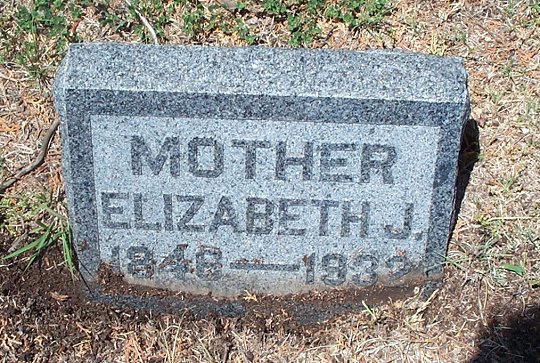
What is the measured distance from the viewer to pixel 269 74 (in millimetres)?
2600

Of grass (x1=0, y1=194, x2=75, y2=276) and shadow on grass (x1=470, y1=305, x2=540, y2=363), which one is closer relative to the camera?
shadow on grass (x1=470, y1=305, x2=540, y2=363)

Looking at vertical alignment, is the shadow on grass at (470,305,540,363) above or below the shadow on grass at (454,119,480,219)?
below

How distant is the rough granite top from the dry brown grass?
2.61 ft

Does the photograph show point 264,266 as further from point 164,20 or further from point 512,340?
point 164,20

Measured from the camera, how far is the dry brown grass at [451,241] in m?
2.89

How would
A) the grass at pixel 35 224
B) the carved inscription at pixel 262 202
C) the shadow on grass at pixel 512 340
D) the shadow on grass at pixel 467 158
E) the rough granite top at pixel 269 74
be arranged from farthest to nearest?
the shadow on grass at pixel 467 158, the grass at pixel 35 224, the shadow on grass at pixel 512 340, the carved inscription at pixel 262 202, the rough granite top at pixel 269 74

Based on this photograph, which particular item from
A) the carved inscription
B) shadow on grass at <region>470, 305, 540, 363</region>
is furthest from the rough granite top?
shadow on grass at <region>470, 305, 540, 363</region>

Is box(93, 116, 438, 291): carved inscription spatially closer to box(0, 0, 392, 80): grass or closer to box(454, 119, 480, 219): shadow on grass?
box(454, 119, 480, 219): shadow on grass

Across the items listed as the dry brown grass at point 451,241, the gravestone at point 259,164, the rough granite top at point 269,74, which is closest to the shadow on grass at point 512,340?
the dry brown grass at point 451,241

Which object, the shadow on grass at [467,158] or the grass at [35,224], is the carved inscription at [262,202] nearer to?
the grass at [35,224]

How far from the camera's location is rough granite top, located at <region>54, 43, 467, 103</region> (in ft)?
8.40

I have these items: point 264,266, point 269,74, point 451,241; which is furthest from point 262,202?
point 451,241

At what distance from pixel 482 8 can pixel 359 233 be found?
1.54m

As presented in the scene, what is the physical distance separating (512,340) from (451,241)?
0.46 meters
